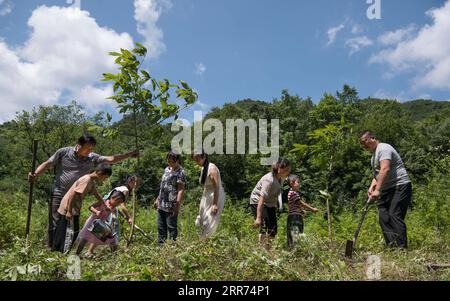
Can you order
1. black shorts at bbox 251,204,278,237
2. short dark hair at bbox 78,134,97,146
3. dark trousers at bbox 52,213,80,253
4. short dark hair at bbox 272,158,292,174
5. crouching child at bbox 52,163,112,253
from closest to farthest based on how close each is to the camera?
1. crouching child at bbox 52,163,112,253
2. dark trousers at bbox 52,213,80,253
3. short dark hair at bbox 78,134,97,146
4. short dark hair at bbox 272,158,292,174
5. black shorts at bbox 251,204,278,237

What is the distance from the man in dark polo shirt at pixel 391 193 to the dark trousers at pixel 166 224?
7.91ft

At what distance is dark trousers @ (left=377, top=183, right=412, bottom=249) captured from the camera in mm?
4547

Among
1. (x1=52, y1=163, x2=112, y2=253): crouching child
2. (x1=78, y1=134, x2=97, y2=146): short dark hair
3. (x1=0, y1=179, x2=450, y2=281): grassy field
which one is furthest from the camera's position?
(x1=78, y1=134, x2=97, y2=146): short dark hair

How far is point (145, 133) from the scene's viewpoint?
169 inches

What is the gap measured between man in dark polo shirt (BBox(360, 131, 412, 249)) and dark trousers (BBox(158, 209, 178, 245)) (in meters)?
2.41

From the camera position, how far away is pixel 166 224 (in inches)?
204

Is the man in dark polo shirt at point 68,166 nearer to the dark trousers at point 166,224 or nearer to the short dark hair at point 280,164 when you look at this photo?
the dark trousers at point 166,224

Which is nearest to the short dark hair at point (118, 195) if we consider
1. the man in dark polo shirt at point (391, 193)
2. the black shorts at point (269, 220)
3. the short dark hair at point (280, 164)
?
the black shorts at point (269, 220)

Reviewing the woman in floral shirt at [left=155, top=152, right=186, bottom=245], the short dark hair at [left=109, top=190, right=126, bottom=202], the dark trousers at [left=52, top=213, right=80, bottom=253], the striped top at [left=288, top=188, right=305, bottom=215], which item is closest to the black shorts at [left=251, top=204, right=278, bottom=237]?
the striped top at [left=288, top=188, right=305, bottom=215]

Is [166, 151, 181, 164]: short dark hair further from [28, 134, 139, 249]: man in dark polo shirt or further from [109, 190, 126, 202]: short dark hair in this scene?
[109, 190, 126, 202]: short dark hair

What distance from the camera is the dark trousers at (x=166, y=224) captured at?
Answer: 5.05 m
